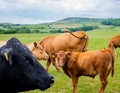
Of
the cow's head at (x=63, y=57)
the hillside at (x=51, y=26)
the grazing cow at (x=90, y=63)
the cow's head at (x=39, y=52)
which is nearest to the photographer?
the grazing cow at (x=90, y=63)

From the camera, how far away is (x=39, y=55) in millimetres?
14258

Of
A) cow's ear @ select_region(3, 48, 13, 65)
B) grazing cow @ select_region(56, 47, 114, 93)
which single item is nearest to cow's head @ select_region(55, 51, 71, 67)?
grazing cow @ select_region(56, 47, 114, 93)

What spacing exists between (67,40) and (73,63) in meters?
3.73

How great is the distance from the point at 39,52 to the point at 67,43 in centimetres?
119

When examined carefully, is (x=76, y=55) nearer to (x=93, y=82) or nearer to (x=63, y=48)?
(x=93, y=82)

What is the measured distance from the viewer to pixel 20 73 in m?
5.46

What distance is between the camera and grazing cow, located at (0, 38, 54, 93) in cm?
539

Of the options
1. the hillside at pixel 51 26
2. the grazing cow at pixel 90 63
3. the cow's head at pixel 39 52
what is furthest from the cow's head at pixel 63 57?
the hillside at pixel 51 26

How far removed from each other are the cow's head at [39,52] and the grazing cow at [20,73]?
8602mm

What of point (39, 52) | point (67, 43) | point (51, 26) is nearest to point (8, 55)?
point (67, 43)

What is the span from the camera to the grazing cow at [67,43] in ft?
45.4

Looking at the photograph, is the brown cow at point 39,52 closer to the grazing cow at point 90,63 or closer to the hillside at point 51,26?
the grazing cow at point 90,63

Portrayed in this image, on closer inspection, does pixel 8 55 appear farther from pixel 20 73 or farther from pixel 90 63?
pixel 90 63

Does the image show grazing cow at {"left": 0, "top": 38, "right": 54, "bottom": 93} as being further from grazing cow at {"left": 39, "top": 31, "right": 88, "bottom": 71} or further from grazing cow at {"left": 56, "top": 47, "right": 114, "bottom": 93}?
grazing cow at {"left": 39, "top": 31, "right": 88, "bottom": 71}
